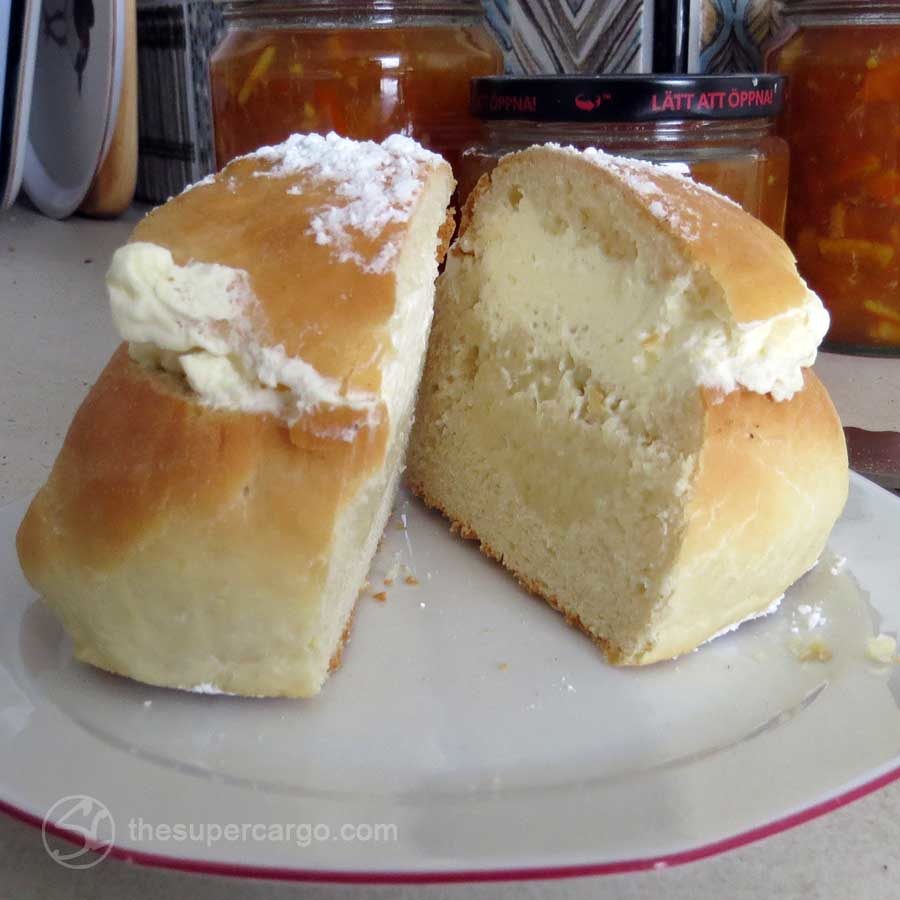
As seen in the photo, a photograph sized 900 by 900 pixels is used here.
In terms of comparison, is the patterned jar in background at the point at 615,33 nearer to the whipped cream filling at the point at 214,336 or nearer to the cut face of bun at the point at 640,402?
the cut face of bun at the point at 640,402

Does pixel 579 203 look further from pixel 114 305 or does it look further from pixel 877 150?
pixel 877 150

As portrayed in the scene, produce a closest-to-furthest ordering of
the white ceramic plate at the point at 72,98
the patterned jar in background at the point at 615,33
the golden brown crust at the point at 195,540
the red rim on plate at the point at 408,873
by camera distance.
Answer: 1. the red rim on plate at the point at 408,873
2. the golden brown crust at the point at 195,540
3. the patterned jar in background at the point at 615,33
4. the white ceramic plate at the point at 72,98

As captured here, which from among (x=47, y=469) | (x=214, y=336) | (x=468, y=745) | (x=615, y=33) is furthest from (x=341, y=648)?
(x=615, y=33)

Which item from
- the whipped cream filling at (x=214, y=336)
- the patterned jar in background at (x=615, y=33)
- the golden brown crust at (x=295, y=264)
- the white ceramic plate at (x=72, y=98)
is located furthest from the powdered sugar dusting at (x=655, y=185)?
the white ceramic plate at (x=72, y=98)

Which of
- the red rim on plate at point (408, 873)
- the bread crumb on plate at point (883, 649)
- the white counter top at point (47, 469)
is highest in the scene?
the red rim on plate at point (408, 873)

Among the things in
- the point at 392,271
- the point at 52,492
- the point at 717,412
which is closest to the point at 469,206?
the point at 392,271

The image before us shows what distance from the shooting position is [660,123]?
5.12 feet

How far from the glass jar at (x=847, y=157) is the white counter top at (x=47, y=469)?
5.7 inches

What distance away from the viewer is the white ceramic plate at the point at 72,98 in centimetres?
262

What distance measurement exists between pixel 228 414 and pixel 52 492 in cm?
21

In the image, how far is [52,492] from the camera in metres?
0.99

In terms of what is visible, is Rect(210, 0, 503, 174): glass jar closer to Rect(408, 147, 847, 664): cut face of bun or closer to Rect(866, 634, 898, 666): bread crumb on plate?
Rect(408, 147, 847, 664): cut face of bun

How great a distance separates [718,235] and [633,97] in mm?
523

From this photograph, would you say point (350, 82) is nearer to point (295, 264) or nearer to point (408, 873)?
point (295, 264)
